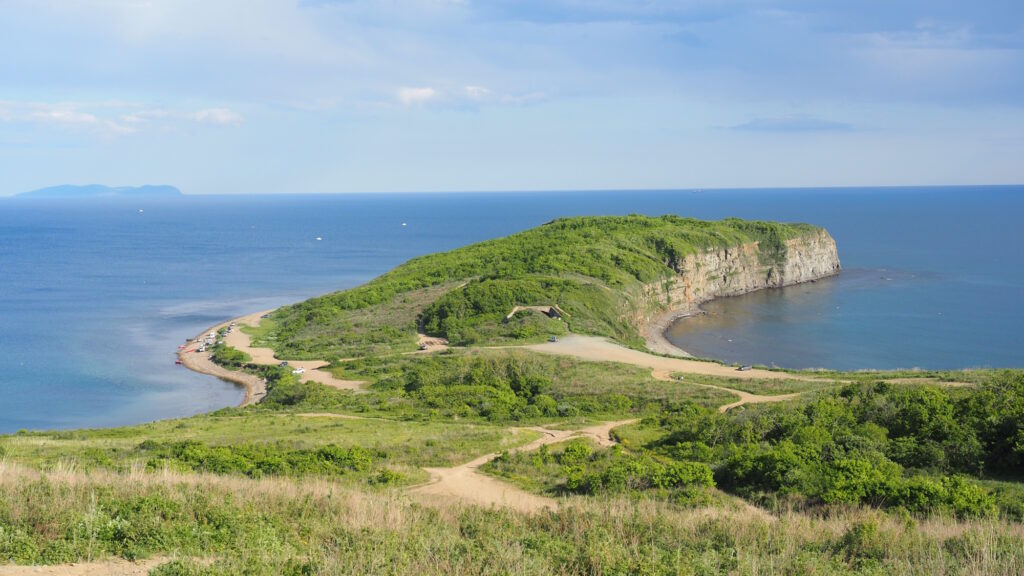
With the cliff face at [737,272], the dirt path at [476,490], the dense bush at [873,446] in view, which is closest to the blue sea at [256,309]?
the cliff face at [737,272]

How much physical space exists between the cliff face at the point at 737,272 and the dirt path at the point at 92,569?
8790 centimetres

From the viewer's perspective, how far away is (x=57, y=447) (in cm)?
3312

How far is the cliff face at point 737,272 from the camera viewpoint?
112 m

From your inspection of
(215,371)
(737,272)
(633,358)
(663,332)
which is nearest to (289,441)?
(633,358)

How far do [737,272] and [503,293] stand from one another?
6310 centimetres

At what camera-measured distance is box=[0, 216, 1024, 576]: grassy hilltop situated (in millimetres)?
13273

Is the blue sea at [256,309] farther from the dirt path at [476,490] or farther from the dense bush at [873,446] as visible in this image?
the dense bush at [873,446]

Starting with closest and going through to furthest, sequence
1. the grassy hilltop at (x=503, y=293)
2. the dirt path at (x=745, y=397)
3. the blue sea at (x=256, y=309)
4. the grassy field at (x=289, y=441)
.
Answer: the grassy field at (x=289, y=441)
the dirt path at (x=745, y=397)
the blue sea at (x=256, y=309)
the grassy hilltop at (x=503, y=293)

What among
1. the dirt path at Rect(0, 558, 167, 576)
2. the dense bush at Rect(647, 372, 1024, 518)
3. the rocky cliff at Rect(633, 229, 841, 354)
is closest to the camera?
the dirt path at Rect(0, 558, 167, 576)

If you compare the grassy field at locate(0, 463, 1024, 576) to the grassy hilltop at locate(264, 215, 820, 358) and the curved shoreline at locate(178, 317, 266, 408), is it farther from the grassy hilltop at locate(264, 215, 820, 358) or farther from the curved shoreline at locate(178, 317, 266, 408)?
the grassy hilltop at locate(264, 215, 820, 358)

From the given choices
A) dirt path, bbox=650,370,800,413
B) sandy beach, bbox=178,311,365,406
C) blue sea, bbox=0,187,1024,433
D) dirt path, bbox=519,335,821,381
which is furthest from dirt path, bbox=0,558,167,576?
blue sea, bbox=0,187,1024,433

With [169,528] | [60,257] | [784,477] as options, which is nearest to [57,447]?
[169,528]

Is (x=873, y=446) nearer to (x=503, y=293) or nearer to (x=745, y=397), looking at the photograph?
(x=745, y=397)

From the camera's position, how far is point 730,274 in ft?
431
